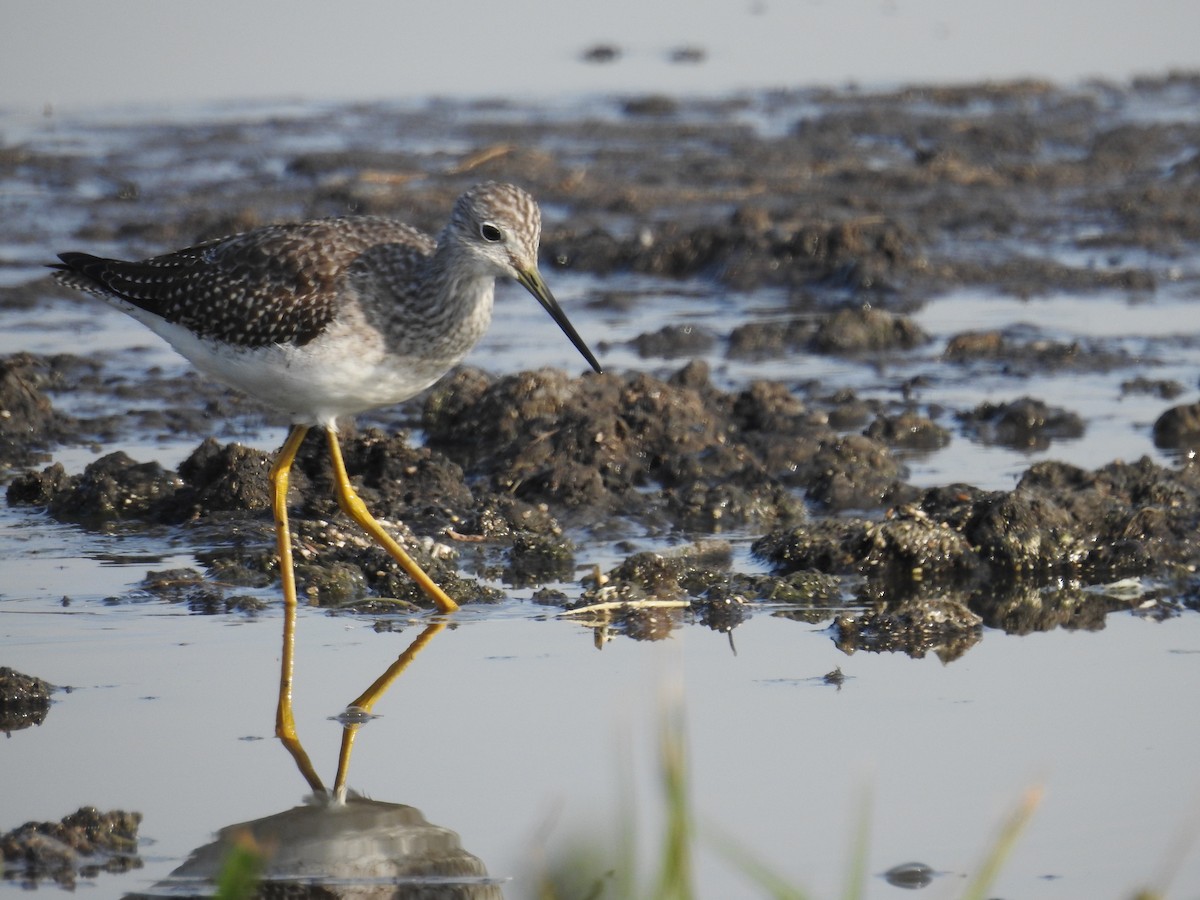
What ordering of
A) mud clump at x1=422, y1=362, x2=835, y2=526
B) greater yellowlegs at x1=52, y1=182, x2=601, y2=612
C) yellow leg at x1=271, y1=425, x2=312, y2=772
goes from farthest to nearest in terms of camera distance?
mud clump at x1=422, y1=362, x2=835, y2=526
greater yellowlegs at x1=52, y1=182, x2=601, y2=612
yellow leg at x1=271, y1=425, x2=312, y2=772

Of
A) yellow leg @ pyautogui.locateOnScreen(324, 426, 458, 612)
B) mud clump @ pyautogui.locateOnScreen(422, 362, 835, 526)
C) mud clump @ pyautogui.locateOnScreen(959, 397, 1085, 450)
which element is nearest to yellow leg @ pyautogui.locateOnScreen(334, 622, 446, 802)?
yellow leg @ pyautogui.locateOnScreen(324, 426, 458, 612)

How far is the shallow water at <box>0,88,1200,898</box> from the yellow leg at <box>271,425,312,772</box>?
0.15 feet

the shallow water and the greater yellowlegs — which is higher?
the greater yellowlegs

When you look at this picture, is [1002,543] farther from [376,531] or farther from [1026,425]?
[376,531]

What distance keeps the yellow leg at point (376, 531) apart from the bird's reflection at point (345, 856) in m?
1.55

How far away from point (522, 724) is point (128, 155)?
1233cm

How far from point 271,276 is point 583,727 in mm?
2381

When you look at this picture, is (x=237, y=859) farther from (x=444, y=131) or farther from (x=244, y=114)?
(x=244, y=114)

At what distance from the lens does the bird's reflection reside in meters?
4.55

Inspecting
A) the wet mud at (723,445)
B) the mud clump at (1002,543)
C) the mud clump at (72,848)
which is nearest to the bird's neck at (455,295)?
the wet mud at (723,445)

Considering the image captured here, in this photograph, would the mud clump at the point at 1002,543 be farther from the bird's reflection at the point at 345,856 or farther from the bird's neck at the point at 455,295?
the bird's reflection at the point at 345,856

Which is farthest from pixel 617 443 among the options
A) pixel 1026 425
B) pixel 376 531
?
pixel 1026 425

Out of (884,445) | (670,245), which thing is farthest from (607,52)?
(884,445)

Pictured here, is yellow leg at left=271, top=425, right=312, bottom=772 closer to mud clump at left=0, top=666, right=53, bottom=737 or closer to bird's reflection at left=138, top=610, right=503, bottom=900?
bird's reflection at left=138, top=610, right=503, bottom=900
